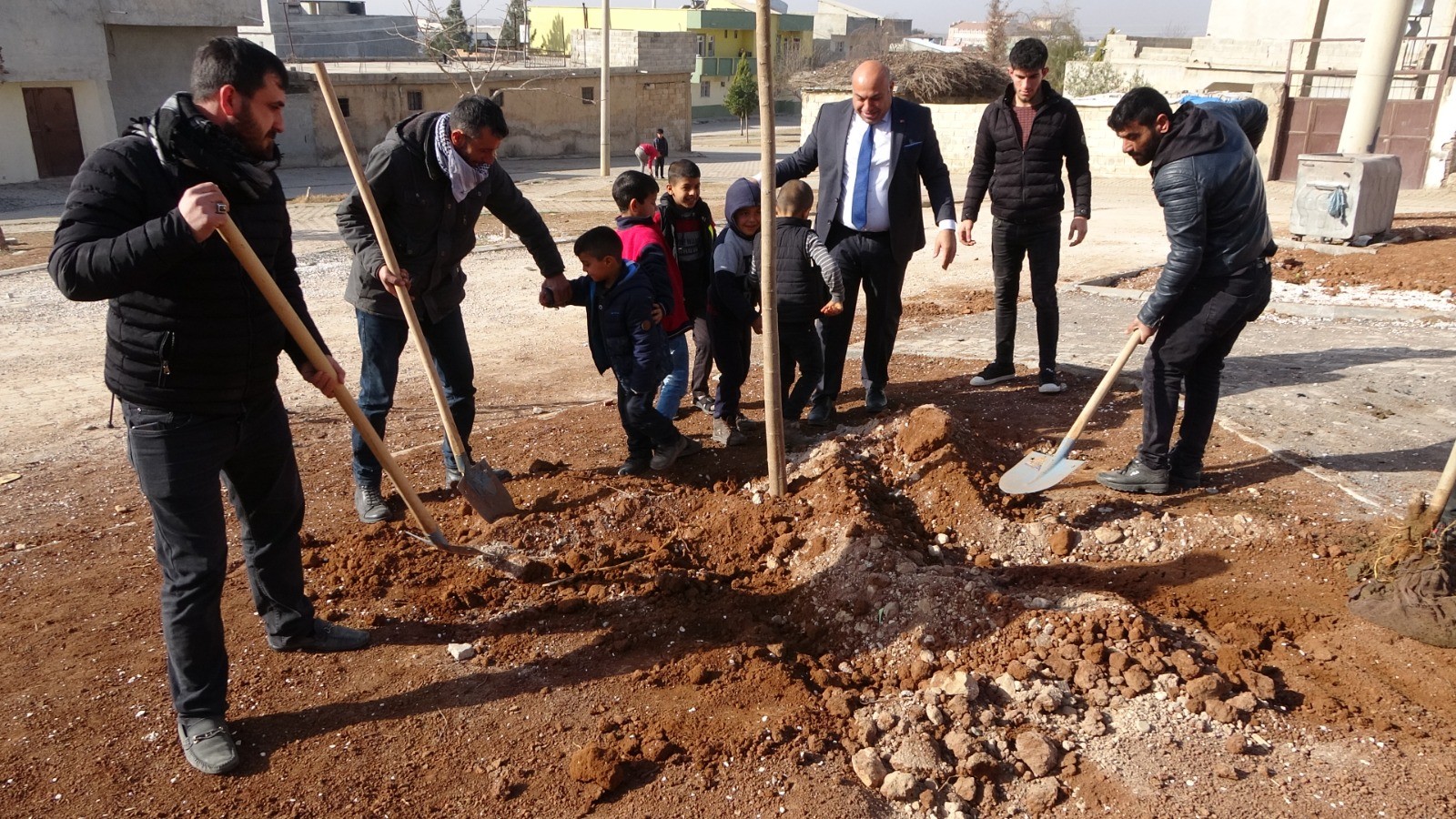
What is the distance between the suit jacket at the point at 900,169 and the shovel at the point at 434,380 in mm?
1949

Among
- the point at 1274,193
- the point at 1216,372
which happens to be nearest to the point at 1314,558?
the point at 1216,372

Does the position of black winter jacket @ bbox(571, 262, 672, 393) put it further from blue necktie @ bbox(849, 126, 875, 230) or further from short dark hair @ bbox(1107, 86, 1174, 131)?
short dark hair @ bbox(1107, 86, 1174, 131)

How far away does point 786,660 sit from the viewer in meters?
3.34

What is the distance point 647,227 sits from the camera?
4.75m

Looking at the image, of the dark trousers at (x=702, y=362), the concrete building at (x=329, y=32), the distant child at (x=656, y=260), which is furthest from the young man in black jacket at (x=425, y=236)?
the concrete building at (x=329, y=32)

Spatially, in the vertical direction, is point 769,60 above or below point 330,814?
above

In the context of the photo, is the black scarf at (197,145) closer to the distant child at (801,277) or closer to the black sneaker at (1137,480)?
the distant child at (801,277)

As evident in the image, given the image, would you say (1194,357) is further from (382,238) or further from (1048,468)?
(382,238)

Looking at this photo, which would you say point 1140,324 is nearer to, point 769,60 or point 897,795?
point 769,60

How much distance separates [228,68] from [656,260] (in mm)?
2168

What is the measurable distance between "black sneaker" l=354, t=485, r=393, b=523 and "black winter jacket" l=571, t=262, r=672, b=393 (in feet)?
3.83

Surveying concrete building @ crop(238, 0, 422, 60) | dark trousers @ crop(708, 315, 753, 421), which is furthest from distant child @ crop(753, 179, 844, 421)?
concrete building @ crop(238, 0, 422, 60)

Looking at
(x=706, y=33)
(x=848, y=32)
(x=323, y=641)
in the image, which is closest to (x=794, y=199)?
(x=323, y=641)

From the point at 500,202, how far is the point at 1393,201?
33.5ft
